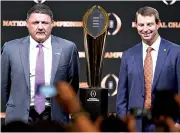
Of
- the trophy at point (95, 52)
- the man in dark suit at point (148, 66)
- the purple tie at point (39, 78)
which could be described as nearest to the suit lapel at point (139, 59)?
the man in dark suit at point (148, 66)

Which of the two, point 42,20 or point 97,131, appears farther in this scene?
point 42,20

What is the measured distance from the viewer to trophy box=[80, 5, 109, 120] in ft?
7.16

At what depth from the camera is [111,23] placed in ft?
14.3

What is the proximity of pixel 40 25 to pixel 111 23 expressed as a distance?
6.26 ft

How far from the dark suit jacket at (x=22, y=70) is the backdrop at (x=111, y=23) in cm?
167

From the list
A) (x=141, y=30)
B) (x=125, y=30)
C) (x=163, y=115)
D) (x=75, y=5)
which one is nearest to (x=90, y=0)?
(x=75, y=5)

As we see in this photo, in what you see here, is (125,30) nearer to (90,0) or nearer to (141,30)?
(90,0)

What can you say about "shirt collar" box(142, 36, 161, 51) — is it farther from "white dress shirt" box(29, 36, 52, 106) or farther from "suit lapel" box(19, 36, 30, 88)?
"suit lapel" box(19, 36, 30, 88)

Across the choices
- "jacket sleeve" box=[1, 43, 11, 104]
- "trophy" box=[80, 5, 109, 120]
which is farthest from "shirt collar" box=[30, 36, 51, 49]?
"trophy" box=[80, 5, 109, 120]

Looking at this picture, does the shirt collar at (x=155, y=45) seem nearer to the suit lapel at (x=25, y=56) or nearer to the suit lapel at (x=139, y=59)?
the suit lapel at (x=139, y=59)

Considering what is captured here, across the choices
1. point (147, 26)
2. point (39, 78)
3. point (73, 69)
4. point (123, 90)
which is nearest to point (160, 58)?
point (147, 26)

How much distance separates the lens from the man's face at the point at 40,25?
254 cm

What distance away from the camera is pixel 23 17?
439 centimetres

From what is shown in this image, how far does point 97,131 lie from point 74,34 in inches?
158
